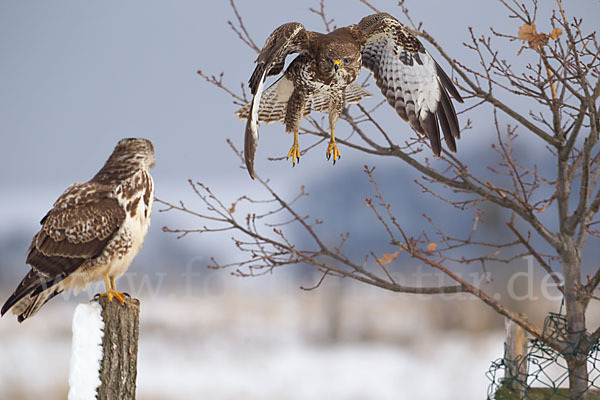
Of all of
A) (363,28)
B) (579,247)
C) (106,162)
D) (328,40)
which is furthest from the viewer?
(579,247)

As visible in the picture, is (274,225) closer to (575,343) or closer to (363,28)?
(363,28)

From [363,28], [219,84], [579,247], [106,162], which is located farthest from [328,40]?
[579,247]

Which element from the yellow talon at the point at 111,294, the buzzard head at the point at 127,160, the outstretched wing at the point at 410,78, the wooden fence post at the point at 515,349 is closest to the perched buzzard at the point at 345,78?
the outstretched wing at the point at 410,78

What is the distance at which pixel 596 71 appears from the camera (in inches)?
99.9

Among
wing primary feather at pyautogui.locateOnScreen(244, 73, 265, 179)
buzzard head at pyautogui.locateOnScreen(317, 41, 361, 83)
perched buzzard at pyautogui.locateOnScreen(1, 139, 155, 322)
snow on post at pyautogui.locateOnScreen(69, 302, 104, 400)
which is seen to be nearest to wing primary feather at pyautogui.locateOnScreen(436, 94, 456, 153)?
buzzard head at pyautogui.locateOnScreen(317, 41, 361, 83)

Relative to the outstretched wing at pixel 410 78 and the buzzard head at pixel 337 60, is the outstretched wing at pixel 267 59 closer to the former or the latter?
the buzzard head at pixel 337 60

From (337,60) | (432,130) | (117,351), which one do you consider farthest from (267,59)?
(117,351)

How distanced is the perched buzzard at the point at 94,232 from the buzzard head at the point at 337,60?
2.86 ft

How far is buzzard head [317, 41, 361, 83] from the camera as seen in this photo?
2.16 metres

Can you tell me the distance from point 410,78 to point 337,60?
0.66 metres

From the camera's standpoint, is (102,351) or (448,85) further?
(448,85)

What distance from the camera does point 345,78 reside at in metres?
2.22

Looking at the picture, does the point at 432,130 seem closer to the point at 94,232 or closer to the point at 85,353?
the point at 94,232

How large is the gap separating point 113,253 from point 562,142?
1998mm
